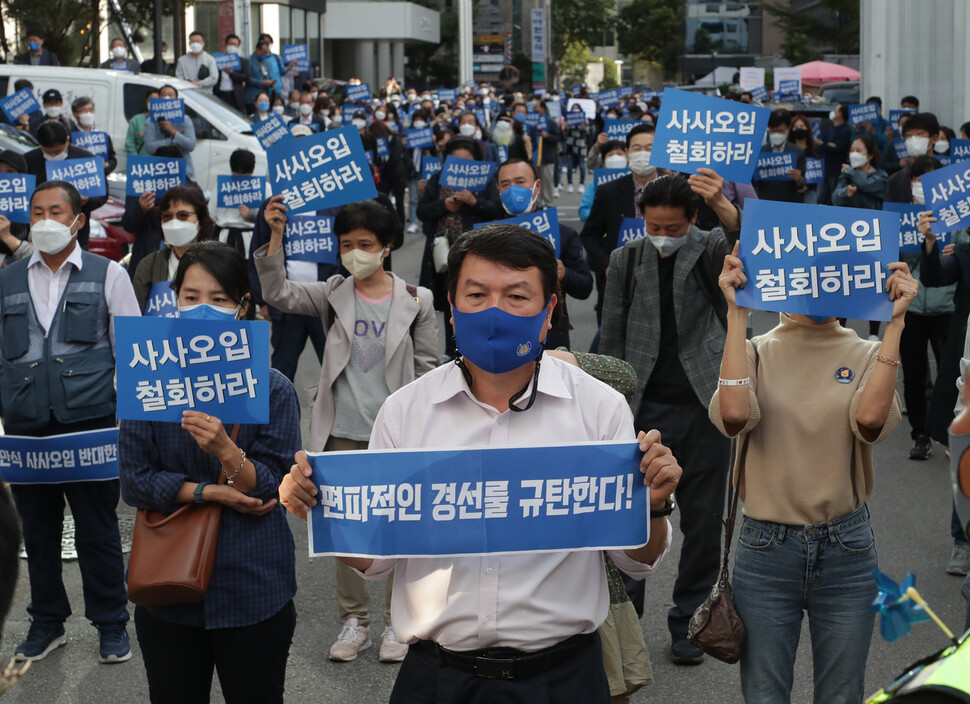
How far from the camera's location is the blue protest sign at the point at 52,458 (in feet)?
17.8

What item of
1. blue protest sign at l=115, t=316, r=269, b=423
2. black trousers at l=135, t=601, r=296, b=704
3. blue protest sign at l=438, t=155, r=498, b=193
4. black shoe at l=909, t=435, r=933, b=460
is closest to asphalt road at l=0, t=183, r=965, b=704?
black shoe at l=909, t=435, r=933, b=460

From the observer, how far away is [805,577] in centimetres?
398

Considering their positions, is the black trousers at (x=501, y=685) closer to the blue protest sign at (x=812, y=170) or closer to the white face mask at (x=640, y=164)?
the white face mask at (x=640, y=164)

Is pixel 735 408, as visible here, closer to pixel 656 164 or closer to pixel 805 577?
pixel 805 577

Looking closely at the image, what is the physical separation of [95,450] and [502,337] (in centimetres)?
309

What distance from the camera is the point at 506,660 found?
9.48 ft

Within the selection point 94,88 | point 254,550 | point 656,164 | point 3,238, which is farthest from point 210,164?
point 254,550

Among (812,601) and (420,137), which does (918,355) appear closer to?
(812,601)

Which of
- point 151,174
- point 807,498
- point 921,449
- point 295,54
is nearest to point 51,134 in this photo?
point 151,174

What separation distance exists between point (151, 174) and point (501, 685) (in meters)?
8.00

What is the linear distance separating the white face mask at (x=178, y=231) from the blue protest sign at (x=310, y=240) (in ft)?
5.90

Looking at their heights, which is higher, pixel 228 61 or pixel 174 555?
pixel 228 61

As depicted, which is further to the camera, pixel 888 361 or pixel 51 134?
pixel 51 134

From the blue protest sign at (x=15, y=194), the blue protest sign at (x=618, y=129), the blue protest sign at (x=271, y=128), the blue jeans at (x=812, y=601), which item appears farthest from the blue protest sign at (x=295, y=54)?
the blue jeans at (x=812, y=601)
